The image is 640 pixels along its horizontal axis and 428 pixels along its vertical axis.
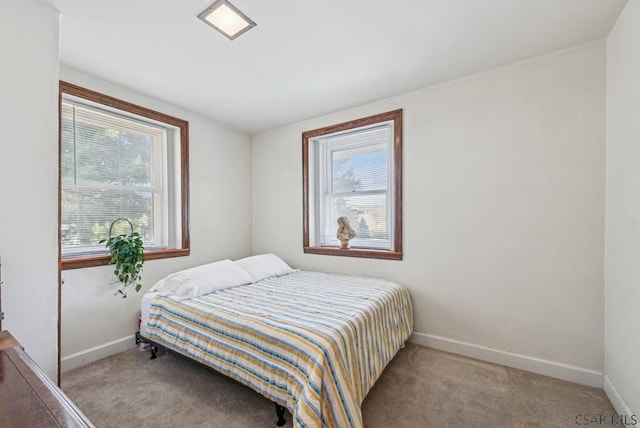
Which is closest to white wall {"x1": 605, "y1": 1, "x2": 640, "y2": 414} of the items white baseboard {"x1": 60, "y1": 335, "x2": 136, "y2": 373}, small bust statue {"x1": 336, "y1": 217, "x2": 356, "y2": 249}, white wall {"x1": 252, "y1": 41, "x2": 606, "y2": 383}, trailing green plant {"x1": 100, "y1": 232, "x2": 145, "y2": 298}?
white wall {"x1": 252, "y1": 41, "x2": 606, "y2": 383}

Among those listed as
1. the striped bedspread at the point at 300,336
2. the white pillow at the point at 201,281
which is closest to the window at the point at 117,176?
the white pillow at the point at 201,281

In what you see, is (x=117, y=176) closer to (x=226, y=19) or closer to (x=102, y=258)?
(x=102, y=258)

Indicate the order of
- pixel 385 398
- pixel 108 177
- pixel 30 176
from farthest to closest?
pixel 108 177 < pixel 385 398 < pixel 30 176

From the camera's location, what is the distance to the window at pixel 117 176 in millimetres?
2324

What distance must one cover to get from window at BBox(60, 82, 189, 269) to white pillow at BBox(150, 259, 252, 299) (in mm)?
478

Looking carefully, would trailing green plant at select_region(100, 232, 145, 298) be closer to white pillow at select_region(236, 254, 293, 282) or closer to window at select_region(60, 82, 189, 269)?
window at select_region(60, 82, 189, 269)

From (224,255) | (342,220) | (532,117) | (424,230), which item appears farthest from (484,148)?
(224,255)

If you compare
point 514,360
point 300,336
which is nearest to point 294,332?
point 300,336

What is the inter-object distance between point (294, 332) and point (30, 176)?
1722 millimetres

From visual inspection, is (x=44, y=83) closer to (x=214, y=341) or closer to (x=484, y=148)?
(x=214, y=341)

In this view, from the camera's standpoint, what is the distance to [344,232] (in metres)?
3.14

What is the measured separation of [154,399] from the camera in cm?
185

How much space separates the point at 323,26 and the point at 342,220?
1.90 metres

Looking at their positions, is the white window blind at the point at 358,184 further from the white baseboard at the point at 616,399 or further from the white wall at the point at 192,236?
the white baseboard at the point at 616,399
